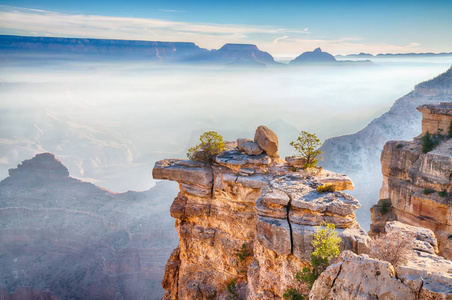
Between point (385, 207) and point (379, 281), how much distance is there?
1101 inches

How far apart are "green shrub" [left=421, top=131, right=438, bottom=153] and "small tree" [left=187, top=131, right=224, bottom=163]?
2001cm

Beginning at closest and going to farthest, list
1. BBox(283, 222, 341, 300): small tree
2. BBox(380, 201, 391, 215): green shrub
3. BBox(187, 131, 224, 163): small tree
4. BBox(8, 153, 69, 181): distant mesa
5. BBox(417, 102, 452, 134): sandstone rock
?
BBox(283, 222, 341, 300): small tree < BBox(187, 131, 224, 163): small tree < BBox(417, 102, 452, 134): sandstone rock < BBox(380, 201, 391, 215): green shrub < BBox(8, 153, 69, 181): distant mesa

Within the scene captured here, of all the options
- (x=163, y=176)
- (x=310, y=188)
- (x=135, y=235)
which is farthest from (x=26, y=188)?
(x=310, y=188)

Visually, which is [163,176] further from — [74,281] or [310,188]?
[74,281]

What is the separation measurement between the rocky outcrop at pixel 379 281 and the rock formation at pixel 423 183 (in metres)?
21.1

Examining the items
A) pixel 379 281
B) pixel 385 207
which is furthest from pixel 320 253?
pixel 385 207

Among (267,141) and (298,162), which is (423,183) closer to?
(298,162)

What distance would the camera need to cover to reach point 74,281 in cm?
6097

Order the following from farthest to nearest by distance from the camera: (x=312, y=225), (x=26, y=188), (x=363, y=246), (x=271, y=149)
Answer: (x=26, y=188)
(x=271, y=149)
(x=312, y=225)
(x=363, y=246)

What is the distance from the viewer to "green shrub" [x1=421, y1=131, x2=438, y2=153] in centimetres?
2981

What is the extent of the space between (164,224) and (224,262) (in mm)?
52628

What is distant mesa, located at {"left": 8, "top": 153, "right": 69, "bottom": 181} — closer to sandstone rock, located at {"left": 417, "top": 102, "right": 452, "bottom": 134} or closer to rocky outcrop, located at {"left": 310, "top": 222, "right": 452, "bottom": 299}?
sandstone rock, located at {"left": 417, "top": 102, "right": 452, "bottom": 134}

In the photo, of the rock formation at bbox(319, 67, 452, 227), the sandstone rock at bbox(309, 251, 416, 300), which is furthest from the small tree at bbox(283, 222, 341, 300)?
the rock formation at bbox(319, 67, 452, 227)

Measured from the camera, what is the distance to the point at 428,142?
30156 mm
